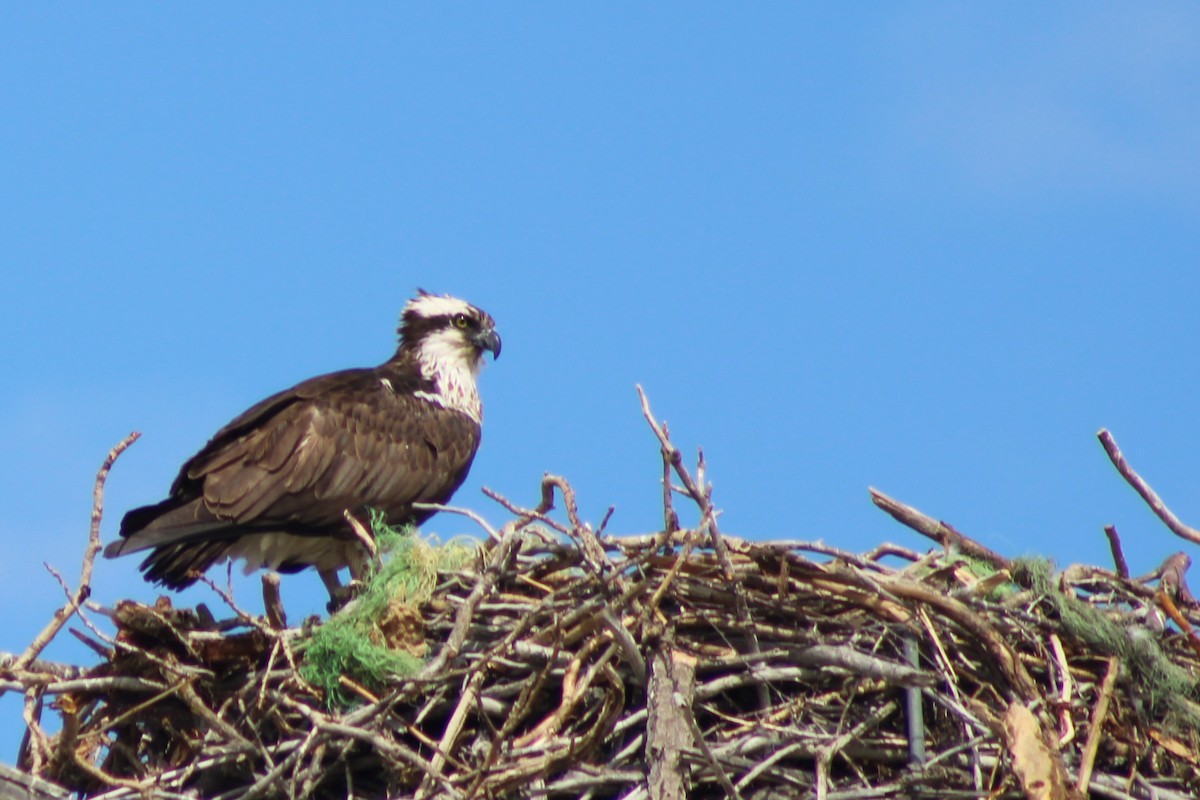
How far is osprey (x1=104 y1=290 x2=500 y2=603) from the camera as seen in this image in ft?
28.3

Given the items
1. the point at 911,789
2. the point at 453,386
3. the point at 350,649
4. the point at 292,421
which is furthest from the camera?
the point at 453,386

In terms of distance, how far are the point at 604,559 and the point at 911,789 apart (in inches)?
52.2

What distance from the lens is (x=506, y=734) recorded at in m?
6.35

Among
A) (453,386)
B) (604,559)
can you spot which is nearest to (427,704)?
(604,559)

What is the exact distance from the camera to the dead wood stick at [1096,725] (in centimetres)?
609

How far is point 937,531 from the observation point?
24.1 feet

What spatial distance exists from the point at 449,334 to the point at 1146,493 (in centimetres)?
516

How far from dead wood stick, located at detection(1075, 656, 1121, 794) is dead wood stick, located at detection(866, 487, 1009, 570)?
2.10 feet

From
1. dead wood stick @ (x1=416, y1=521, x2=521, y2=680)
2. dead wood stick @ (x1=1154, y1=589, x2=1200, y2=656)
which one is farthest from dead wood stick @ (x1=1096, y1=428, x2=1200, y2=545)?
dead wood stick @ (x1=416, y1=521, x2=521, y2=680)

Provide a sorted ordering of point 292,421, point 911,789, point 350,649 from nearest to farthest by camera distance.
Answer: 1. point 911,789
2. point 350,649
3. point 292,421

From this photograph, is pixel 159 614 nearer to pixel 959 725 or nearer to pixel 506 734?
pixel 506 734

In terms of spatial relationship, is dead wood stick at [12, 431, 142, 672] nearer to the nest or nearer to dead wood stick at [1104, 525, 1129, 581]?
the nest

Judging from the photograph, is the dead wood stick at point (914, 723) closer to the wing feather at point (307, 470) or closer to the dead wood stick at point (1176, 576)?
the dead wood stick at point (1176, 576)

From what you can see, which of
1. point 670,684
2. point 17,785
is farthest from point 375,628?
point 17,785
